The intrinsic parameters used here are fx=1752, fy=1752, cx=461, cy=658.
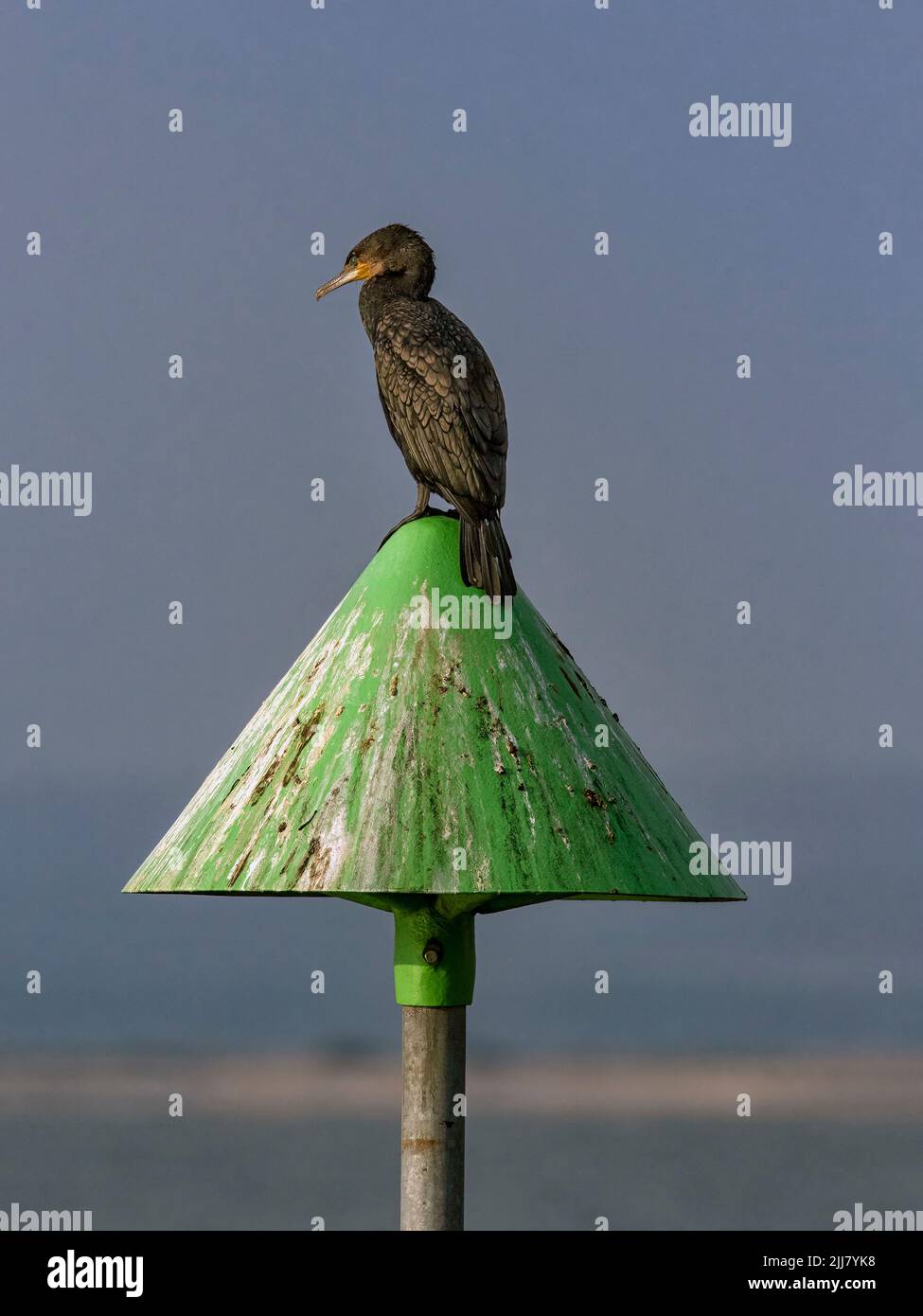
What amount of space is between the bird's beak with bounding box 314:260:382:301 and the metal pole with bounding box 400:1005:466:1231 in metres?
5.17

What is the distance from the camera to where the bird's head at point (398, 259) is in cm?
1186

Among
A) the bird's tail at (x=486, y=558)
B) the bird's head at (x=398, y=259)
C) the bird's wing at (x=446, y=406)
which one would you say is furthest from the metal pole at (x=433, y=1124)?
the bird's head at (x=398, y=259)

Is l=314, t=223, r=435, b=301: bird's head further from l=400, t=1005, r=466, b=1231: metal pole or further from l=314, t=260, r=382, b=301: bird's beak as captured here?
l=400, t=1005, r=466, b=1231: metal pole

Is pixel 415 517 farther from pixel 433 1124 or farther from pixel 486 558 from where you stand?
pixel 433 1124

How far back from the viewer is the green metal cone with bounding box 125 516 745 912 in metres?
8.55

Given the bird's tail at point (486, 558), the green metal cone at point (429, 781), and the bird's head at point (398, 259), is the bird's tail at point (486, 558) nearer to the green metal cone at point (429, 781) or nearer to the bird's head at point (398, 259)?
the green metal cone at point (429, 781)

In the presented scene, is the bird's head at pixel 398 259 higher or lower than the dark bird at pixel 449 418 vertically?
higher

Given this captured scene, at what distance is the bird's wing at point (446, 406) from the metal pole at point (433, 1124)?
293cm

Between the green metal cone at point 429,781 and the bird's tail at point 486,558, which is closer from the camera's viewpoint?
the green metal cone at point 429,781

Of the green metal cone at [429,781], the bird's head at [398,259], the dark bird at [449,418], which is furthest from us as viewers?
the bird's head at [398,259]

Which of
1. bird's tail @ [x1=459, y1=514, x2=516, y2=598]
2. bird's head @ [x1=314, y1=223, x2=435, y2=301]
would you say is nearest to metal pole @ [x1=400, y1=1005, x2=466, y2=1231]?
bird's tail @ [x1=459, y1=514, x2=516, y2=598]

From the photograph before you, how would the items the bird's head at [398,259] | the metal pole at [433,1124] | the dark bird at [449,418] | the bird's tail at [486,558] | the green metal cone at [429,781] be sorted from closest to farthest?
the green metal cone at [429,781], the metal pole at [433,1124], the bird's tail at [486,558], the dark bird at [449,418], the bird's head at [398,259]

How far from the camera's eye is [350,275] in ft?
39.5
